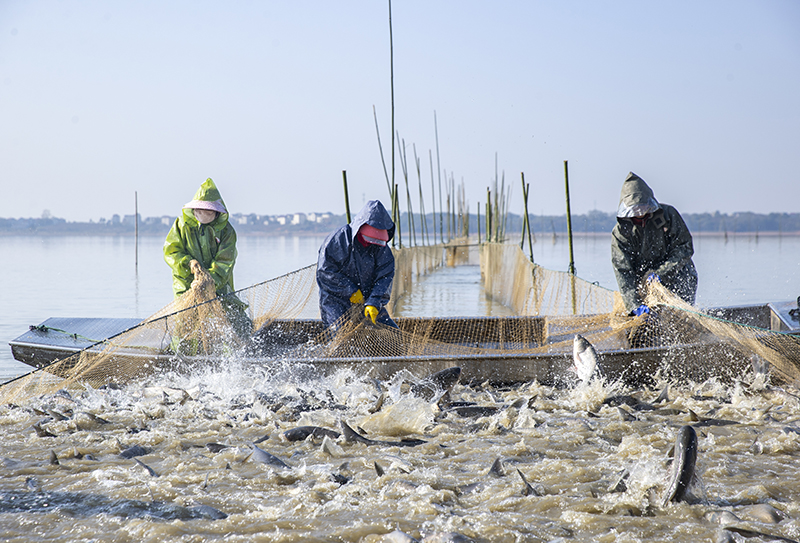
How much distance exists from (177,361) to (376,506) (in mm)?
3061

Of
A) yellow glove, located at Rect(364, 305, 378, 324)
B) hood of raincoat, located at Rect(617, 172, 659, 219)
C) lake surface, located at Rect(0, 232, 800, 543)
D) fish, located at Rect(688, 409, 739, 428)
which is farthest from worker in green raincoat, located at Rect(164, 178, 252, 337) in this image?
fish, located at Rect(688, 409, 739, 428)

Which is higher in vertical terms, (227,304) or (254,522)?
(227,304)

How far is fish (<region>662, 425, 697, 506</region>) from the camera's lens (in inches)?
104

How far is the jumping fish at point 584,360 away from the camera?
489 cm

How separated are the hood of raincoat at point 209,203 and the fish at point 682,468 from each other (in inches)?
197

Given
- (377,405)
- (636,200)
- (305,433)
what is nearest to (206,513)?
(305,433)

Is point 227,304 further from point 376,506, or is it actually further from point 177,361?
point 376,506

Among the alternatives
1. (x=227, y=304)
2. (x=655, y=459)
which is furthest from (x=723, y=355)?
(x=227, y=304)

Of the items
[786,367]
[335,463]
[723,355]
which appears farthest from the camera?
[723,355]

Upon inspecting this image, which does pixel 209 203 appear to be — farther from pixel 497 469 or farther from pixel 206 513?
pixel 497 469

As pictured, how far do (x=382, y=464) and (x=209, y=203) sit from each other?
3.90 meters

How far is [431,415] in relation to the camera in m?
4.20

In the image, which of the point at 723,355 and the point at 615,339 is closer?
the point at 723,355

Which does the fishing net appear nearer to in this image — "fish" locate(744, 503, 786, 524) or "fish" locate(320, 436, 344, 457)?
"fish" locate(320, 436, 344, 457)
